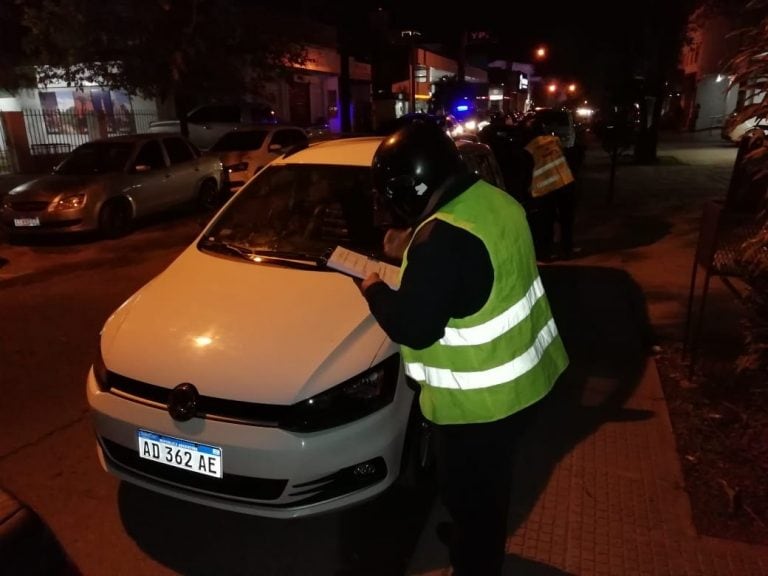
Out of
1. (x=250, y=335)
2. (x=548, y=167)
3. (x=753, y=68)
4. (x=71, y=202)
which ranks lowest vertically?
(x=71, y=202)

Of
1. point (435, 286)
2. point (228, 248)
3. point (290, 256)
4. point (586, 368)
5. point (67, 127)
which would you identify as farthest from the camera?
point (67, 127)

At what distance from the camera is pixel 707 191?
13.9 meters

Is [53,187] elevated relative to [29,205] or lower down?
elevated

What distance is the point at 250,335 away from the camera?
299 cm

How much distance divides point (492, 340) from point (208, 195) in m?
11.3

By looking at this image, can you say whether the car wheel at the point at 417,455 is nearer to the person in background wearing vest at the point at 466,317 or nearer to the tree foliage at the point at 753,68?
the person in background wearing vest at the point at 466,317

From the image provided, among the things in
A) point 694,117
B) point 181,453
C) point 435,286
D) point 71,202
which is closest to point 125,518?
point 181,453

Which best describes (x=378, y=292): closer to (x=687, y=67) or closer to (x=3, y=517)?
(x=3, y=517)

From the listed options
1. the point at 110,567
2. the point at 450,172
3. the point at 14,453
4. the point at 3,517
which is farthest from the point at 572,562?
the point at 14,453

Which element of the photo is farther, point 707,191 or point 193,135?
point 193,135

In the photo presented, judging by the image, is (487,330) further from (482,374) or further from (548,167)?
(548,167)

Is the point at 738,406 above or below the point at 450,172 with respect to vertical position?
below

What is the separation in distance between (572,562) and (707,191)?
42.6 feet

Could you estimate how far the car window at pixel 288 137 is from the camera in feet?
43.9
